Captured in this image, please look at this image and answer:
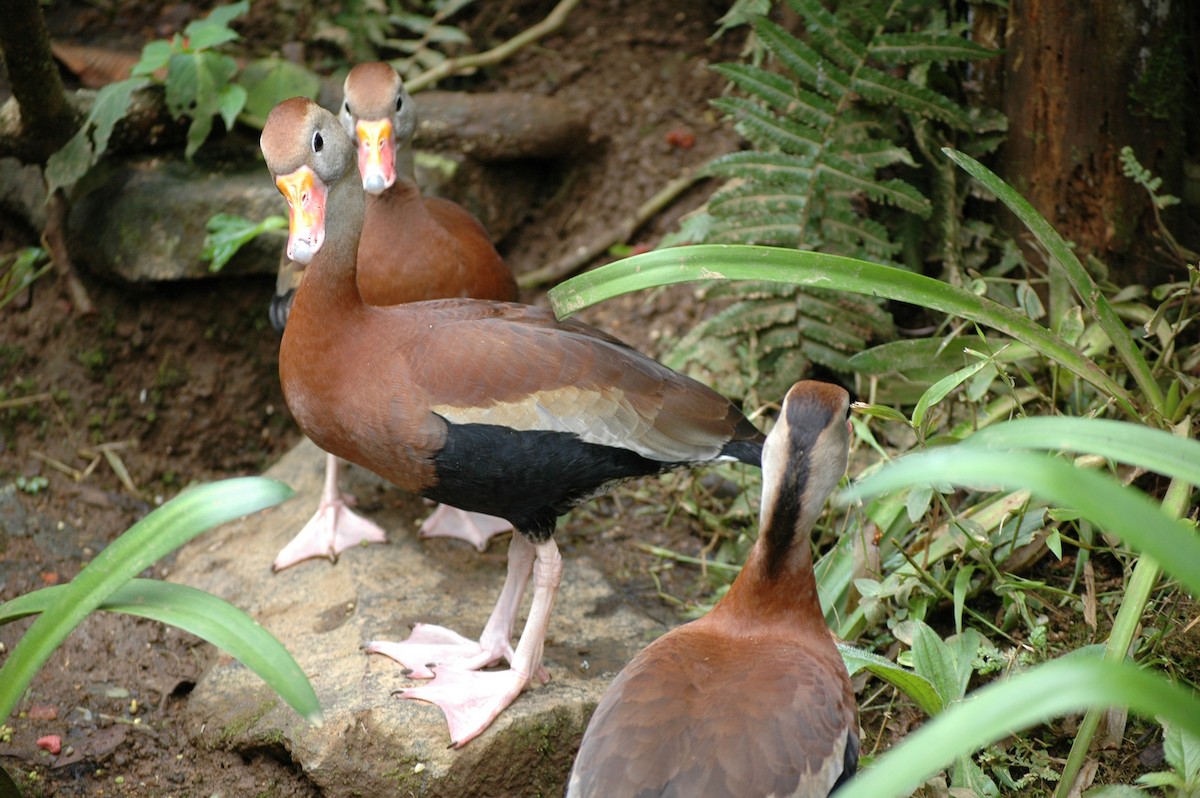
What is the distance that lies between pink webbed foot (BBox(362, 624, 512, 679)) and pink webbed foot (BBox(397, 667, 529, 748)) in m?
0.07

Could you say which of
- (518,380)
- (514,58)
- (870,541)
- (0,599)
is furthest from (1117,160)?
(0,599)

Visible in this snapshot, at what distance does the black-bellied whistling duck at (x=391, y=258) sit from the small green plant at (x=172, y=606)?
70.9 inches

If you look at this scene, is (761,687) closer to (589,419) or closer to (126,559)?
(589,419)

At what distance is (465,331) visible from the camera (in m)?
3.68

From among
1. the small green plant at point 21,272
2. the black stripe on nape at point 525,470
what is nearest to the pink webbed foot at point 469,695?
the black stripe on nape at point 525,470

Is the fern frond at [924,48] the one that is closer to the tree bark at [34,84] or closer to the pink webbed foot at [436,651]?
the pink webbed foot at [436,651]

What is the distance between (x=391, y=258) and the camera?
443 centimetres

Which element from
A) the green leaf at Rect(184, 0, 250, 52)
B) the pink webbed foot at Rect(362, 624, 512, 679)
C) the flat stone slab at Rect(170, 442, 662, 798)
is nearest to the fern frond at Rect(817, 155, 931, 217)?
the flat stone slab at Rect(170, 442, 662, 798)

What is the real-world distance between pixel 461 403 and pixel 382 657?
0.97 m

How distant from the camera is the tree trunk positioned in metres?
4.26

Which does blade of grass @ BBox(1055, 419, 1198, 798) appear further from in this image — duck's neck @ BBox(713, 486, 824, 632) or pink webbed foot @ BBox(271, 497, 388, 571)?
pink webbed foot @ BBox(271, 497, 388, 571)

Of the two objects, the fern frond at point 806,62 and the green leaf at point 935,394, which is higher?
the fern frond at point 806,62

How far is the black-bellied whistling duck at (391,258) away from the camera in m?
4.43

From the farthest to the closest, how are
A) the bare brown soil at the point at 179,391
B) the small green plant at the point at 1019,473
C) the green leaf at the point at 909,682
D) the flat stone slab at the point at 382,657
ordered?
the bare brown soil at the point at 179,391 < the flat stone slab at the point at 382,657 < the green leaf at the point at 909,682 < the small green plant at the point at 1019,473
